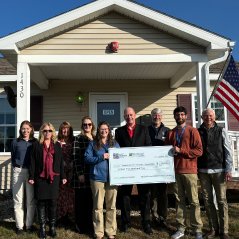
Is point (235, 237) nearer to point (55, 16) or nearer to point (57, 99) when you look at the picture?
point (55, 16)

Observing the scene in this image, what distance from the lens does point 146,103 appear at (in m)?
7.50

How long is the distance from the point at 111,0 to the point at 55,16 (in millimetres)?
1217

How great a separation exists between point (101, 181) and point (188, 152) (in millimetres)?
1303

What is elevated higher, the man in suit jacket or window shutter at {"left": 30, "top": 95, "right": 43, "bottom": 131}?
window shutter at {"left": 30, "top": 95, "right": 43, "bottom": 131}

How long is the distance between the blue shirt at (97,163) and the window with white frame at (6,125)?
464cm

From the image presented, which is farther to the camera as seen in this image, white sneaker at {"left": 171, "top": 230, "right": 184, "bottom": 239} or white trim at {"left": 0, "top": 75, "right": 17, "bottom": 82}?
white trim at {"left": 0, "top": 75, "right": 17, "bottom": 82}

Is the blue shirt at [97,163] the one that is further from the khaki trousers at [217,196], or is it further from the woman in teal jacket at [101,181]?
the khaki trousers at [217,196]

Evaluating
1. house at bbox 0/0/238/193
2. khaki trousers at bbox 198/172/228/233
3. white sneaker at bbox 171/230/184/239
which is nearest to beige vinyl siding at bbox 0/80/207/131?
house at bbox 0/0/238/193

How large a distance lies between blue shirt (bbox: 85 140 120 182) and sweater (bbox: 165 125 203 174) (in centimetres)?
105

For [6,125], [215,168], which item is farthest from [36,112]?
[215,168]

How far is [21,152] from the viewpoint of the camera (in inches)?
148

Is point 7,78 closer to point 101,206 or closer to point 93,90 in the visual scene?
point 93,90

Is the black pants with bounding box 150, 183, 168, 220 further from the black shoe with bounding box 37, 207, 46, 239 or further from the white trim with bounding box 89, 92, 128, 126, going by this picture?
the white trim with bounding box 89, 92, 128, 126

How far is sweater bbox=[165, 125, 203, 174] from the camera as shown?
347 centimetres
